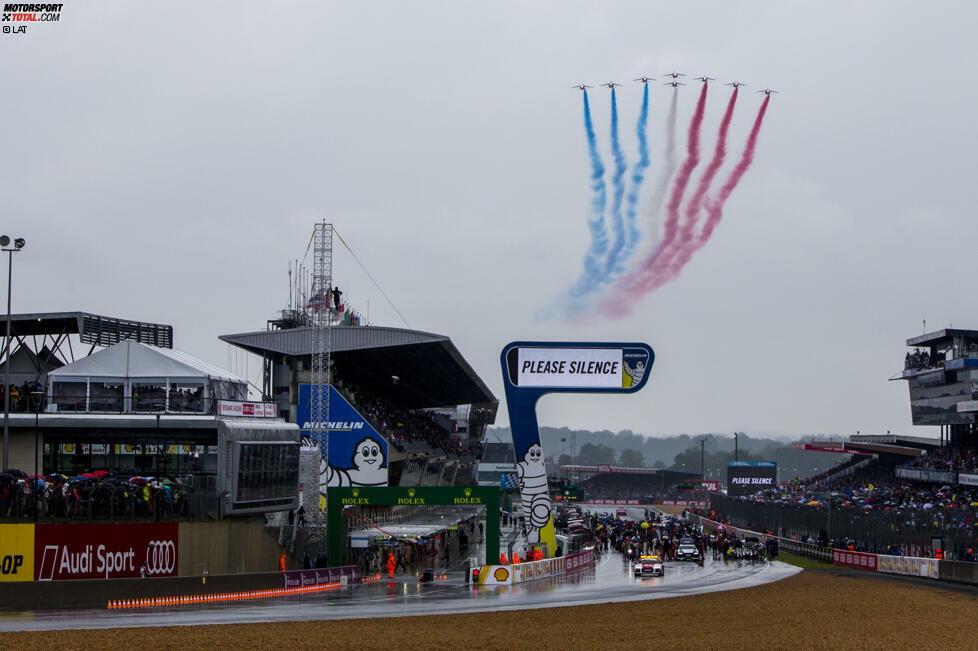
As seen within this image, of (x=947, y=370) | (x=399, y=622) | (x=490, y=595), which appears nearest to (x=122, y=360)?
(x=490, y=595)

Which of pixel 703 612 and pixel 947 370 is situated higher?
pixel 947 370

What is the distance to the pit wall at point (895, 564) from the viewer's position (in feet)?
172

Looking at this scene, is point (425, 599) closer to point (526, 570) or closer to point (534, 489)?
point (526, 570)

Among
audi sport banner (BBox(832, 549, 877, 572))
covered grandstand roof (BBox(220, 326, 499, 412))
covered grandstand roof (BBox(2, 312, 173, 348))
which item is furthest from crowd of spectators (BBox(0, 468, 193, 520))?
audi sport banner (BBox(832, 549, 877, 572))

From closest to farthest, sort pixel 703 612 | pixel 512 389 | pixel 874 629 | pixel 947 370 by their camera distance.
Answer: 1. pixel 874 629
2. pixel 703 612
3. pixel 512 389
4. pixel 947 370

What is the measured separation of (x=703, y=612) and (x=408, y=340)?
45.9 meters

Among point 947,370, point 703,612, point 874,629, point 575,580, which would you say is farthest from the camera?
point 947,370

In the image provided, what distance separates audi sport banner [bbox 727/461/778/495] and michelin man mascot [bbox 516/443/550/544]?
3123 inches

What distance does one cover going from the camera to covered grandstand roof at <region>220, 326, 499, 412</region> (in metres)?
80.2

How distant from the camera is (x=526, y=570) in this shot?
54.1 meters

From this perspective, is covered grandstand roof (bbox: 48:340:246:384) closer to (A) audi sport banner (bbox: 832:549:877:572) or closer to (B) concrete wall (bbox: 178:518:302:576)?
(B) concrete wall (bbox: 178:518:302:576)

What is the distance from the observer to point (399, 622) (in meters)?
34.6

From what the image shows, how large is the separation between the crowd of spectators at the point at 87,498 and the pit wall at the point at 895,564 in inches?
1357

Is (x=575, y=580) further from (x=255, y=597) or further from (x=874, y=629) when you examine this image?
(x=874, y=629)
